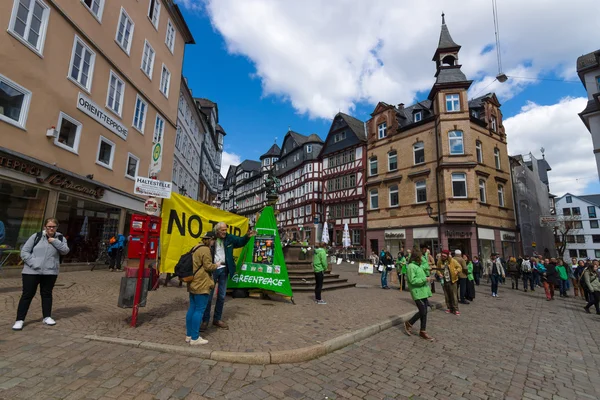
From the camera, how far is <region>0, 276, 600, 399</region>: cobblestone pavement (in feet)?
10.9

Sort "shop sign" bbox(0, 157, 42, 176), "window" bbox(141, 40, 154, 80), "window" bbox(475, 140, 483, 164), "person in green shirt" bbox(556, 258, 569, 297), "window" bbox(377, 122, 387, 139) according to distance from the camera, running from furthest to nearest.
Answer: "window" bbox(377, 122, 387, 139)
"window" bbox(475, 140, 483, 164)
"window" bbox(141, 40, 154, 80)
"person in green shirt" bbox(556, 258, 569, 297)
"shop sign" bbox(0, 157, 42, 176)

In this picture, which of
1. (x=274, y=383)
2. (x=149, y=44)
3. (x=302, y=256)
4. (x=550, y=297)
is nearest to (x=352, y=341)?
(x=274, y=383)

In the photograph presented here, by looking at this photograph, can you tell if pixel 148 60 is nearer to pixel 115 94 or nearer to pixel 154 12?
pixel 154 12

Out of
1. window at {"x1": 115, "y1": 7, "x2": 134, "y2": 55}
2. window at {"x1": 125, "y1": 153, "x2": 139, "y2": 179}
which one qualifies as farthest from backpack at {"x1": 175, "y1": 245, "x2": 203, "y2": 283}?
window at {"x1": 115, "y1": 7, "x2": 134, "y2": 55}

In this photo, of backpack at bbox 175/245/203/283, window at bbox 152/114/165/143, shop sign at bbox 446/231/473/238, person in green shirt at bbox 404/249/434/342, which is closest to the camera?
backpack at bbox 175/245/203/283

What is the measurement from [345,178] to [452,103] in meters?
13.7

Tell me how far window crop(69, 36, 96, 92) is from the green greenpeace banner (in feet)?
35.1

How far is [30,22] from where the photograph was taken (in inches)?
416

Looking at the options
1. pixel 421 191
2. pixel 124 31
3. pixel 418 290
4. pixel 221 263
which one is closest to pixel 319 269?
pixel 418 290

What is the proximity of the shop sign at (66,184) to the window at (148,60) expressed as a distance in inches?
322

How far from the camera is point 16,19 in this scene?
394 inches

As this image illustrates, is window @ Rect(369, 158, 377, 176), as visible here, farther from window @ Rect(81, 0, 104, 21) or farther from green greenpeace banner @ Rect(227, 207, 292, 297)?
window @ Rect(81, 0, 104, 21)

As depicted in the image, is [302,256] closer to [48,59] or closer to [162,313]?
[162,313]

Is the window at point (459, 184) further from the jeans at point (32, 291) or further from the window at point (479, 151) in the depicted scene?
the jeans at point (32, 291)
